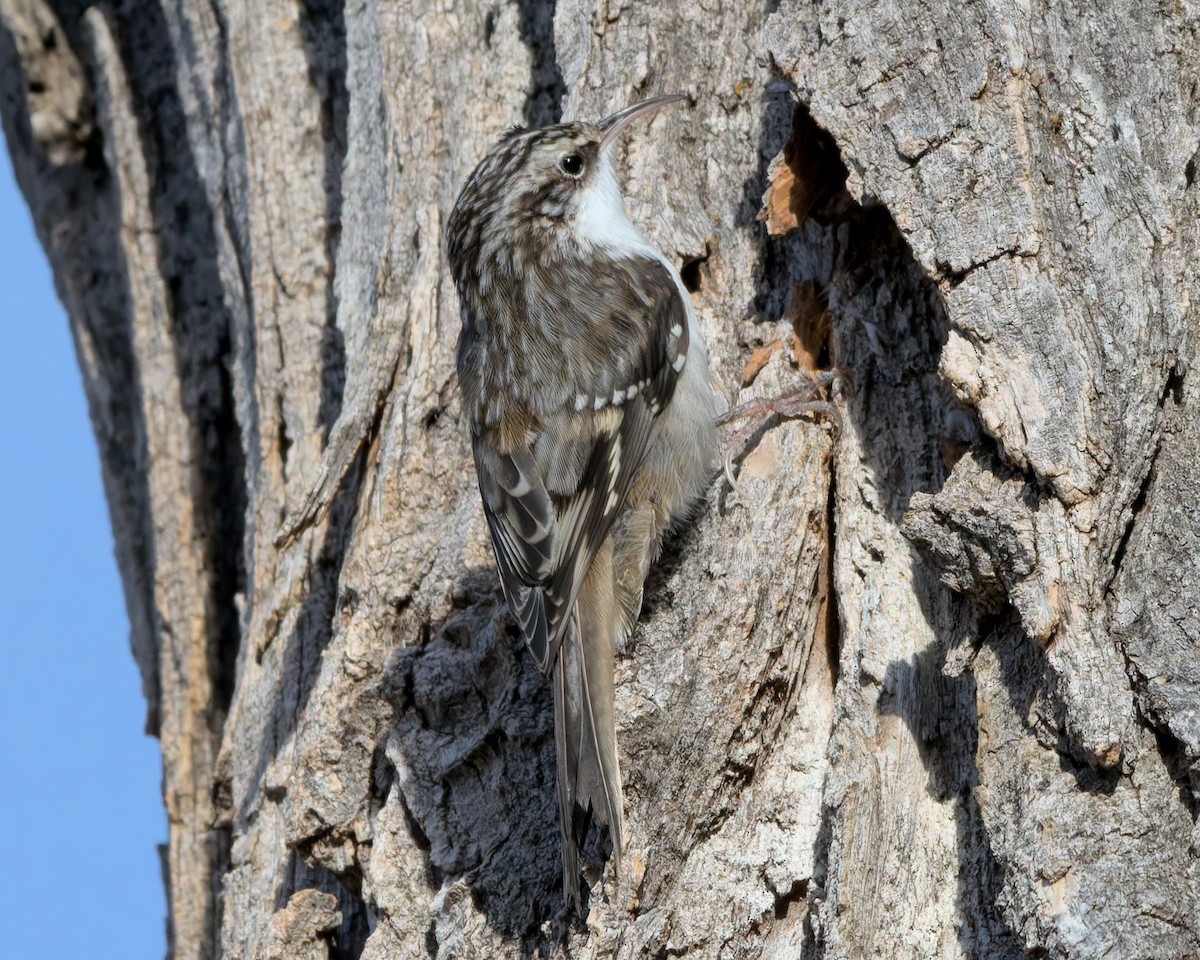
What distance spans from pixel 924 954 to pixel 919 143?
57.7 inches

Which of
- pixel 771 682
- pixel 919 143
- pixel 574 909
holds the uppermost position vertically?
pixel 919 143

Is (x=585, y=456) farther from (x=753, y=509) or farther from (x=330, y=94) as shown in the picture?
(x=330, y=94)

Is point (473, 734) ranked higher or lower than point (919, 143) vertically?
lower

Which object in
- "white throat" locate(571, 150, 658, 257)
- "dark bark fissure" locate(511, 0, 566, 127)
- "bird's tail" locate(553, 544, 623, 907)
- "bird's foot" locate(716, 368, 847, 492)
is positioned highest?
"dark bark fissure" locate(511, 0, 566, 127)

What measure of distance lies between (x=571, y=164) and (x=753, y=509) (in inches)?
41.5

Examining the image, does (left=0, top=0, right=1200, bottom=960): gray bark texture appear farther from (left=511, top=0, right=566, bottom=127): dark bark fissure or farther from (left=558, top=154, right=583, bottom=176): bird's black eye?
(left=558, top=154, right=583, bottom=176): bird's black eye

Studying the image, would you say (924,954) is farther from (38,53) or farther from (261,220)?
(38,53)

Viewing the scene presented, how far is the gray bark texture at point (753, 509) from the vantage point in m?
2.24

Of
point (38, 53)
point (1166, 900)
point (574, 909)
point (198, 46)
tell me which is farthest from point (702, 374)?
point (38, 53)

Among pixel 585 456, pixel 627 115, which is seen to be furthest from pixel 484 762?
pixel 627 115

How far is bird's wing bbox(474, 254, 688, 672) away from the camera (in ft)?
9.55

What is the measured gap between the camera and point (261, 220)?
384 centimetres

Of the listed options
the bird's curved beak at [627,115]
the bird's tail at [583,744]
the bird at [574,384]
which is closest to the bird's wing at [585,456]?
the bird at [574,384]

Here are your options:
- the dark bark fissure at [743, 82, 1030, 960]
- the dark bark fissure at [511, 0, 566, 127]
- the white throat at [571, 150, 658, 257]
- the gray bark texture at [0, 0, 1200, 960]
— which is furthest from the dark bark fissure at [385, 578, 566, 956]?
the dark bark fissure at [511, 0, 566, 127]
